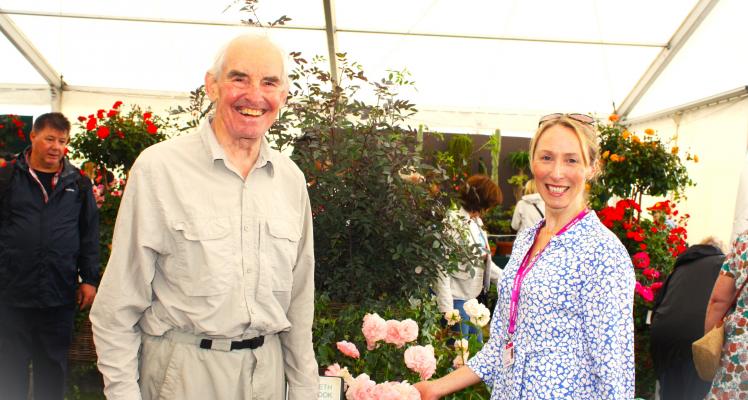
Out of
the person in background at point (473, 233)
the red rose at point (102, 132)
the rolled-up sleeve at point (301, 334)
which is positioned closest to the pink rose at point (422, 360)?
the rolled-up sleeve at point (301, 334)

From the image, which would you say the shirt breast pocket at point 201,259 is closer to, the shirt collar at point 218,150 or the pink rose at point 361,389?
the shirt collar at point 218,150

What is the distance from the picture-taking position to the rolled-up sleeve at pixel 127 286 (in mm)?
1711

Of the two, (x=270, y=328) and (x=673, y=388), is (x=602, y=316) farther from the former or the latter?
(x=673, y=388)

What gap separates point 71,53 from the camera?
9641mm

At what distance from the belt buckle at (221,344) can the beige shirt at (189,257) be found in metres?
0.02

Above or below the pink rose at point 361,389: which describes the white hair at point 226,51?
above

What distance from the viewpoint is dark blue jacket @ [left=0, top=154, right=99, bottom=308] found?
3621mm

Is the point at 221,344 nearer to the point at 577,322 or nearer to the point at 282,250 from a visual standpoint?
the point at 282,250

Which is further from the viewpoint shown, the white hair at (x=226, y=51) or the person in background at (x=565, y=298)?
the white hair at (x=226, y=51)

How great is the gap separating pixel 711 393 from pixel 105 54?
30.4 ft

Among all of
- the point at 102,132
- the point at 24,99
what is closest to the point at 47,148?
the point at 102,132

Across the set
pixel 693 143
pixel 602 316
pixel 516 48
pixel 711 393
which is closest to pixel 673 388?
pixel 711 393

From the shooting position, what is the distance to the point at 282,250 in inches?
74.0

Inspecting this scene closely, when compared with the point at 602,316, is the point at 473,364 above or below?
below
